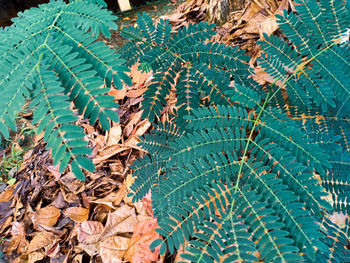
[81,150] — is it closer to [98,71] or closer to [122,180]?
[98,71]

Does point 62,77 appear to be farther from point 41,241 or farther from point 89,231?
point 41,241

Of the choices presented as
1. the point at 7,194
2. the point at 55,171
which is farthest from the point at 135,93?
the point at 7,194

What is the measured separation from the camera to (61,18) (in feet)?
3.29

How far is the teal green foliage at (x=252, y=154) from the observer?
78 centimetres

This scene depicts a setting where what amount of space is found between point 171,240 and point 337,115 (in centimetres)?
119

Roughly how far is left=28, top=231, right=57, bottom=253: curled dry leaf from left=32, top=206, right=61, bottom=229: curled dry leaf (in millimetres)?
94

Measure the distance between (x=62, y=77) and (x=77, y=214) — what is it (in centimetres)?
151

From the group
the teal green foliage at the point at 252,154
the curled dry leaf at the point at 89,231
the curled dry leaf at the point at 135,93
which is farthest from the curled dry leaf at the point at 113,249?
the curled dry leaf at the point at 135,93

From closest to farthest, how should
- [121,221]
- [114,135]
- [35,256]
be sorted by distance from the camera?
[121,221] → [35,256] → [114,135]

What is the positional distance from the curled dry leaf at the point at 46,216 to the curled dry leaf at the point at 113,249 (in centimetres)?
67

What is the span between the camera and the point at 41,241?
1.88m

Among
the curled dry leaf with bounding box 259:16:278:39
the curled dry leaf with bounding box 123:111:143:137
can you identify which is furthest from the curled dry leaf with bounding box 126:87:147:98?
the curled dry leaf with bounding box 259:16:278:39

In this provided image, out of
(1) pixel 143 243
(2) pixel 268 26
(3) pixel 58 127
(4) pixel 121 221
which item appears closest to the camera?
(3) pixel 58 127

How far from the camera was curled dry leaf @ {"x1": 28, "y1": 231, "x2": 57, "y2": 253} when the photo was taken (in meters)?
1.86
